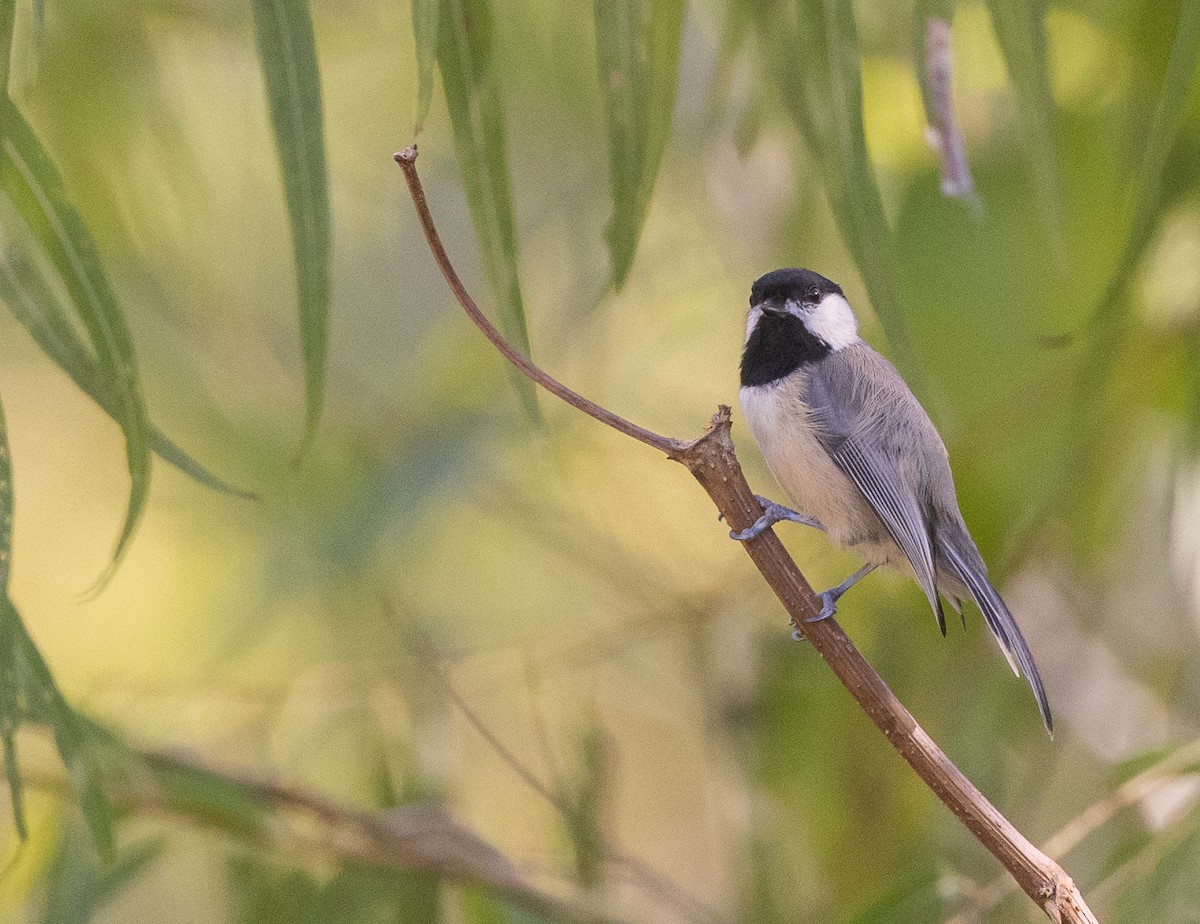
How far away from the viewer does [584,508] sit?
2.19 m

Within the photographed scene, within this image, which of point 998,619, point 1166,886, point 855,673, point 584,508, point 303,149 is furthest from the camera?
point 584,508

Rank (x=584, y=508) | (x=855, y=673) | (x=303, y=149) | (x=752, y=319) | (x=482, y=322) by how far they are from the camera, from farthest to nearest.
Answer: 1. (x=584, y=508)
2. (x=752, y=319)
3. (x=303, y=149)
4. (x=855, y=673)
5. (x=482, y=322)

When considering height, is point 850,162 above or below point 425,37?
below

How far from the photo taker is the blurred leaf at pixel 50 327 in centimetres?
109

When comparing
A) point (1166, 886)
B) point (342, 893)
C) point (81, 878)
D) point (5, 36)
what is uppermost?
point (5, 36)

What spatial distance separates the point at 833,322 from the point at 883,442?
229 millimetres

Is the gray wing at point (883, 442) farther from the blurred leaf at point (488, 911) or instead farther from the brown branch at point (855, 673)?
the blurred leaf at point (488, 911)

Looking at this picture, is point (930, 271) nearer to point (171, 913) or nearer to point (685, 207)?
point (685, 207)

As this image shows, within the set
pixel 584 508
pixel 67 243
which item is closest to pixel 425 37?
pixel 67 243

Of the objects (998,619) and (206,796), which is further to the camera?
(206,796)

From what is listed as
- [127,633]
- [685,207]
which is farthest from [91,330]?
[685,207]

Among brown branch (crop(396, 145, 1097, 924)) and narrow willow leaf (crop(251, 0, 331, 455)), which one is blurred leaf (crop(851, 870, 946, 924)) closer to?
brown branch (crop(396, 145, 1097, 924))

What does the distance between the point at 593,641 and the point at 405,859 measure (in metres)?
0.51

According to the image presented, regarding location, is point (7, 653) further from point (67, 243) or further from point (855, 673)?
point (855, 673)
